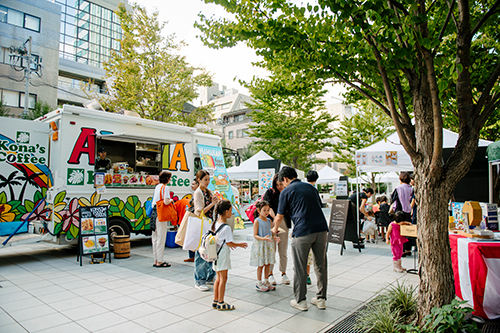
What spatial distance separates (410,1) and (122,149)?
9073 mm

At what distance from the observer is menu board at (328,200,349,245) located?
318 inches

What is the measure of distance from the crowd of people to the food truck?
1.89m

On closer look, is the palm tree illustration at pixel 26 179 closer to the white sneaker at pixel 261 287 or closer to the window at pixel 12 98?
the white sneaker at pixel 261 287

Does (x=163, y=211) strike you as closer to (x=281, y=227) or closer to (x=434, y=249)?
(x=281, y=227)

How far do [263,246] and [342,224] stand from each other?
377 centimetres

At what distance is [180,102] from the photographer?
15438 millimetres

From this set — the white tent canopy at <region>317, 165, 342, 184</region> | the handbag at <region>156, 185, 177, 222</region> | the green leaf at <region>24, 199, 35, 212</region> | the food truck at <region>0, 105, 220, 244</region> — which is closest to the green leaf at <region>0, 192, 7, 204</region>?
the food truck at <region>0, 105, 220, 244</region>

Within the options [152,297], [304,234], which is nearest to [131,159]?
[152,297]

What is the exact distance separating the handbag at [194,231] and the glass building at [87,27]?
46.0m

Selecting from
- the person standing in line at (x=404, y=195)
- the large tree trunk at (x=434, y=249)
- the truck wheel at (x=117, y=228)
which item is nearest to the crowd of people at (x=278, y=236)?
the large tree trunk at (x=434, y=249)

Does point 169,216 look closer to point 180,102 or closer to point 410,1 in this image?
point 410,1

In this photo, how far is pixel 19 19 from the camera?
2400cm

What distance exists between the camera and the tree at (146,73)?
46.8 ft

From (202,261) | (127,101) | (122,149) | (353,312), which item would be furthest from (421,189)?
(127,101)
